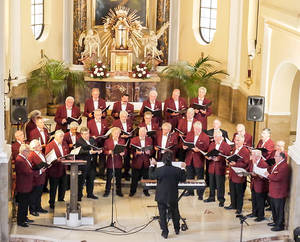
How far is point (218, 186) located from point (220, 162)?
0.48 meters

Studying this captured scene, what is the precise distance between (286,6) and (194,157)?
4214mm

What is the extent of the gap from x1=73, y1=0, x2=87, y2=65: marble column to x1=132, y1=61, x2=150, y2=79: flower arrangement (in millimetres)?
2430

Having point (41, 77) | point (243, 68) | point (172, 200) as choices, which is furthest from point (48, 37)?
point (172, 200)

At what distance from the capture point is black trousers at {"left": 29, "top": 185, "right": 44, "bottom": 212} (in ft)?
44.7

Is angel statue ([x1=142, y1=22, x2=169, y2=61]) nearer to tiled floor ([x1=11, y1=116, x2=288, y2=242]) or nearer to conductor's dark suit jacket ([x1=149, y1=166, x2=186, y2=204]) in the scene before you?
tiled floor ([x1=11, y1=116, x2=288, y2=242])

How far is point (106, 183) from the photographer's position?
1496 cm

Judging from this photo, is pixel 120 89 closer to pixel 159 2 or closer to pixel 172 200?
pixel 159 2

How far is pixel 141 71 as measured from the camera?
2081 cm

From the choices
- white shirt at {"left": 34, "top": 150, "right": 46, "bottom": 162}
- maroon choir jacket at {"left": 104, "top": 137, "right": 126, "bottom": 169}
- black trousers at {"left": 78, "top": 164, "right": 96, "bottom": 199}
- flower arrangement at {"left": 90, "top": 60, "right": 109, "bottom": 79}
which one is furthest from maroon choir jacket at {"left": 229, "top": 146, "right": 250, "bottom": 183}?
flower arrangement at {"left": 90, "top": 60, "right": 109, "bottom": 79}

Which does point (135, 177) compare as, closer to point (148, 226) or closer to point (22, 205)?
point (148, 226)

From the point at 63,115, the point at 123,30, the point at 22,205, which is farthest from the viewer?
the point at 123,30

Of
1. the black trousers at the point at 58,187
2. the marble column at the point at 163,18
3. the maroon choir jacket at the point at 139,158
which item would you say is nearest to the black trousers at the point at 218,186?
the maroon choir jacket at the point at 139,158

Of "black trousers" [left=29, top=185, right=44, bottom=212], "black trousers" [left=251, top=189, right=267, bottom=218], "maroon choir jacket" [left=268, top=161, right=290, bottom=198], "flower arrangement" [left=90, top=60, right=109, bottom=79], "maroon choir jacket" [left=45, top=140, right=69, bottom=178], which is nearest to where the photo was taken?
"maroon choir jacket" [left=268, top=161, right=290, bottom=198]

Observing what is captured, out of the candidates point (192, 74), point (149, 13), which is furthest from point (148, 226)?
point (149, 13)
